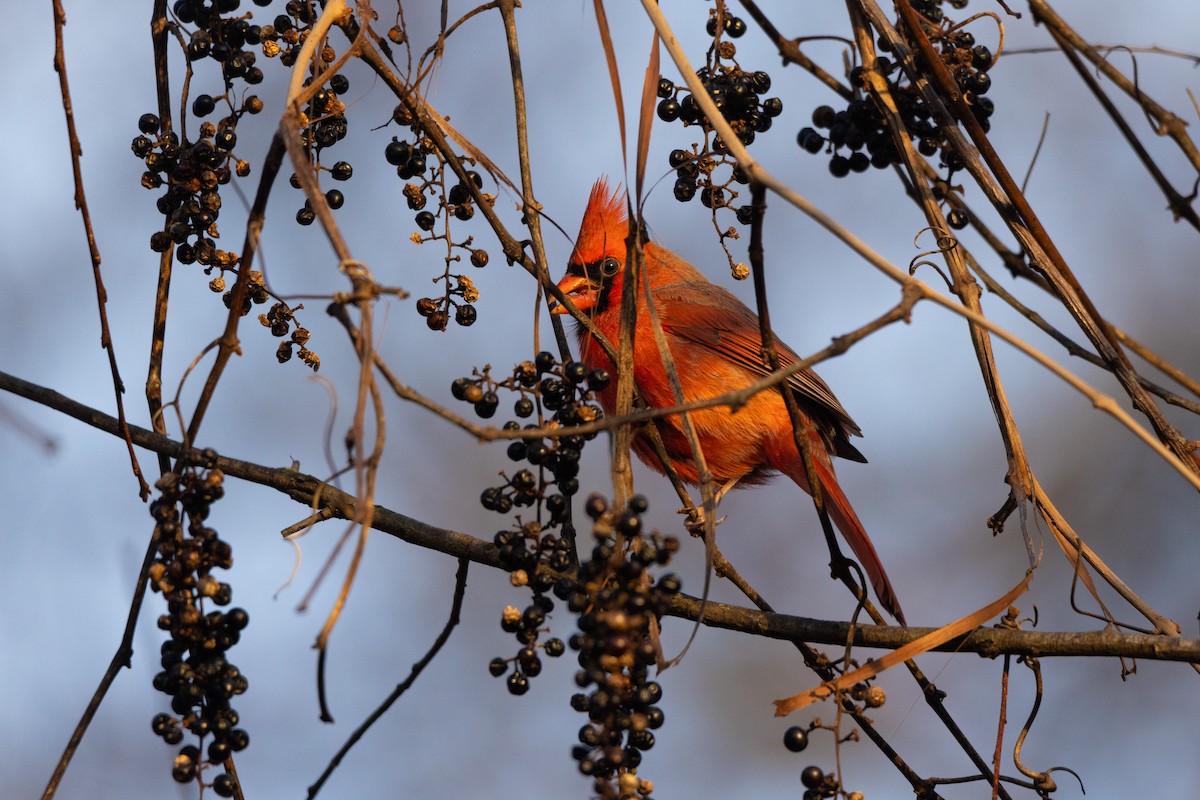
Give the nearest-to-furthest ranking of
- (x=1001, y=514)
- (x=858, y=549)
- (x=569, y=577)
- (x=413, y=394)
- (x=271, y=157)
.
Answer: (x=413, y=394) → (x=271, y=157) → (x=569, y=577) → (x=1001, y=514) → (x=858, y=549)

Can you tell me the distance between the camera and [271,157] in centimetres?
Result: 185

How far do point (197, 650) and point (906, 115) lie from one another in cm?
148

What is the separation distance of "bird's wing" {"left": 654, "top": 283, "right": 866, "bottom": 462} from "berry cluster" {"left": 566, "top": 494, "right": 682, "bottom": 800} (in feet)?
8.70

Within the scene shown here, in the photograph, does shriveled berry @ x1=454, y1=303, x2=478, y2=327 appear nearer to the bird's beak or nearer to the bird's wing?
the bird's beak

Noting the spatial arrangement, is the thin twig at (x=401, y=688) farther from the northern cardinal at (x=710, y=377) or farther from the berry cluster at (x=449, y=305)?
the northern cardinal at (x=710, y=377)

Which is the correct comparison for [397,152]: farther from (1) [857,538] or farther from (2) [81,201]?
(1) [857,538]

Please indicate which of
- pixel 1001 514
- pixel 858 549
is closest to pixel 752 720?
pixel 858 549

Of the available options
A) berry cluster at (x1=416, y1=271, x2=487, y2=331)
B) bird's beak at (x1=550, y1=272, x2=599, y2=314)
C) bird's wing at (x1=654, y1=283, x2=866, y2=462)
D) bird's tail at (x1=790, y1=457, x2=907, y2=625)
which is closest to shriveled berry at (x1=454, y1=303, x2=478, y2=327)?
berry cluster at (x1=416, y1=271, x2=487, y2=331)

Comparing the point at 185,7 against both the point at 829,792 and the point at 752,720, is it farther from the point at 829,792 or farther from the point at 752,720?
the point at 752,720

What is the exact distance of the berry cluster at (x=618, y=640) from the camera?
5.30ft

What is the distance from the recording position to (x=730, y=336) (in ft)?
15.0

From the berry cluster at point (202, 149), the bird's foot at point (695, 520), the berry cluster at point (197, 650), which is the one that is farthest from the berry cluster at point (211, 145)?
the bird's foot at point (695, 520)

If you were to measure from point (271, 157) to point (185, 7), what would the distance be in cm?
67

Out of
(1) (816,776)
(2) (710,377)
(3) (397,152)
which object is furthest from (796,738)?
(2) (710,377)
